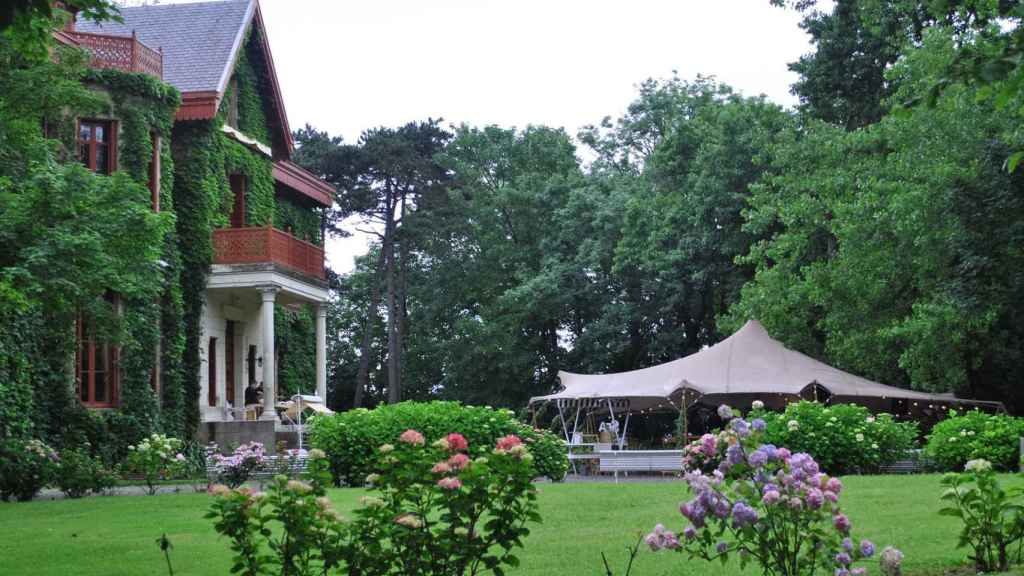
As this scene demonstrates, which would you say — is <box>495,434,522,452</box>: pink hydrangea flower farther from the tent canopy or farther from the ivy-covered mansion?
the tent canopy

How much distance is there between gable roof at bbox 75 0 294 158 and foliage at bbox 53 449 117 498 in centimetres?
1061

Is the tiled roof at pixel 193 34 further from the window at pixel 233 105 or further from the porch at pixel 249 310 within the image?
the porch at pixel 249 310

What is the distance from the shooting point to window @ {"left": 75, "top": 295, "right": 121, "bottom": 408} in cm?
2344

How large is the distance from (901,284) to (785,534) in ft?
70.9

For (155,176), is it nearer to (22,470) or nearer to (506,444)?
(22,470)

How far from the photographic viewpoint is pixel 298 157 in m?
48.1

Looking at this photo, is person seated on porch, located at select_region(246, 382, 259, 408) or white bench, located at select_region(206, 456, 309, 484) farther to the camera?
person seated on porch, located at select_region(246, 382, 259, 408)

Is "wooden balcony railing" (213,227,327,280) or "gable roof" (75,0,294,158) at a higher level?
"gable roof" (75,0,294,158)

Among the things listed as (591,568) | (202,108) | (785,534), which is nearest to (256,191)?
(202,108)

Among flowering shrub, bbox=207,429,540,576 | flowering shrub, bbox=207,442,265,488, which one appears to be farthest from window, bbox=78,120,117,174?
flowering shrub, bbox=207,429,540,576

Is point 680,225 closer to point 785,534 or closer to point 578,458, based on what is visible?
point 578,458

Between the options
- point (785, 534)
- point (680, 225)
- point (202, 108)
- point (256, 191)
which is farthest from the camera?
point (680, 225)

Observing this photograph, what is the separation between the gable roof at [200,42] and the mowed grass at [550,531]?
12861 mm

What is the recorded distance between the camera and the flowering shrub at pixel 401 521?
597 centimetres
